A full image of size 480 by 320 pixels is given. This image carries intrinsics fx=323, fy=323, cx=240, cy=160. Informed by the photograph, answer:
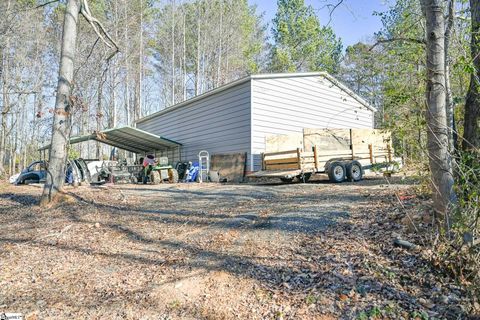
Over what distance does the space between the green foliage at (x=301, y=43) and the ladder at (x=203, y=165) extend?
44.4 ft

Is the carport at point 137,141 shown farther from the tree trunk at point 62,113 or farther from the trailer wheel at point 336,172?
the trailer wheel at point 336,172

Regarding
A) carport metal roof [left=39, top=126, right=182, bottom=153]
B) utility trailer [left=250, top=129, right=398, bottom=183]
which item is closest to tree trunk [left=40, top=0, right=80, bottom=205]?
utility trailer [left=250, top=129, right=398, bottom=183]

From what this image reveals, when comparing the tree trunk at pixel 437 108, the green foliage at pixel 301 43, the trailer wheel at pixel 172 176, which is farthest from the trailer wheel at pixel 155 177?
the green foliage at pixel 301 43

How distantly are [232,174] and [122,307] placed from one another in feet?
31.1

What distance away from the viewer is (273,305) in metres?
2.65

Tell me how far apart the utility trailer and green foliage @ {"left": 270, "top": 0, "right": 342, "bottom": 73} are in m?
15.4

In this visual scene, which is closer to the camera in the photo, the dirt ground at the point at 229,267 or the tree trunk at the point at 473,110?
the dirt ground at the point at 229,267

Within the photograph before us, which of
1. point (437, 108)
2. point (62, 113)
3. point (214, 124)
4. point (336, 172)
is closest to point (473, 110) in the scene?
point (437, 108)

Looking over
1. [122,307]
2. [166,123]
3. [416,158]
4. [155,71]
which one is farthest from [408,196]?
[155,71]

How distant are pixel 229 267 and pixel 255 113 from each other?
8.83 m

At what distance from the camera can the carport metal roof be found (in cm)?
1304

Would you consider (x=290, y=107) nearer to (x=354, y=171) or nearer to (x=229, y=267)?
(x=354, y=171)

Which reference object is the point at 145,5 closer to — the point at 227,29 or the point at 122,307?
the point at 227,29

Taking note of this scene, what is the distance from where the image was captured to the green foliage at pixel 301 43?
80.4ft
